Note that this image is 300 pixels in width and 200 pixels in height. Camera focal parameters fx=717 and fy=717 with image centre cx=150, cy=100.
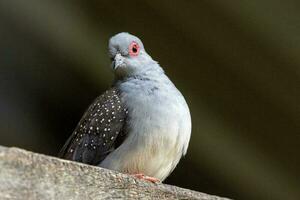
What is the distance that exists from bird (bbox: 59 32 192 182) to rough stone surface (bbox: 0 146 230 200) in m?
0.52

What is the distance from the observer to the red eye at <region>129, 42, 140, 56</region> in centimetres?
224

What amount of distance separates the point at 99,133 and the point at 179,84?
1.16m

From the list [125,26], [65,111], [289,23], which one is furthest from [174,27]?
[65,111]

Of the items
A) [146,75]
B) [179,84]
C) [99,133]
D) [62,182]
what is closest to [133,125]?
[99,133]

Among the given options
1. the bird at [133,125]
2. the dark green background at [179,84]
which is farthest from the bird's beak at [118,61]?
the dark green background at [179,84]

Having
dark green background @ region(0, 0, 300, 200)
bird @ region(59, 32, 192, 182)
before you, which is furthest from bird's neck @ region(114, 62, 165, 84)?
dark green background @ region(0, 0, 300, 200)

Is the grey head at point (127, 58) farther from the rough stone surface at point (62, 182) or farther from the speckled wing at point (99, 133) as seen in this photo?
the rough stone surface at point (62, 182)

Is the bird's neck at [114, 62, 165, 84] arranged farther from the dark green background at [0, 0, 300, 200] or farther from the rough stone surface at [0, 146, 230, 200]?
the rough stone surface at [0, 146, 230, 200]

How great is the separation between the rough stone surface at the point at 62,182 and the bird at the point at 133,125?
1.71 feet

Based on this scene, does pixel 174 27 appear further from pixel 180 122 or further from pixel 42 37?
pixel 180 122

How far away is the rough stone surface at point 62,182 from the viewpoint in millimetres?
1198

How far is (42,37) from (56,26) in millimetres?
82

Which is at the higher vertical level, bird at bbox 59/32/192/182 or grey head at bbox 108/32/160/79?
grey head at bbox 108/32/160/79

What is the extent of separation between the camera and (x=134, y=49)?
225 centimetres
